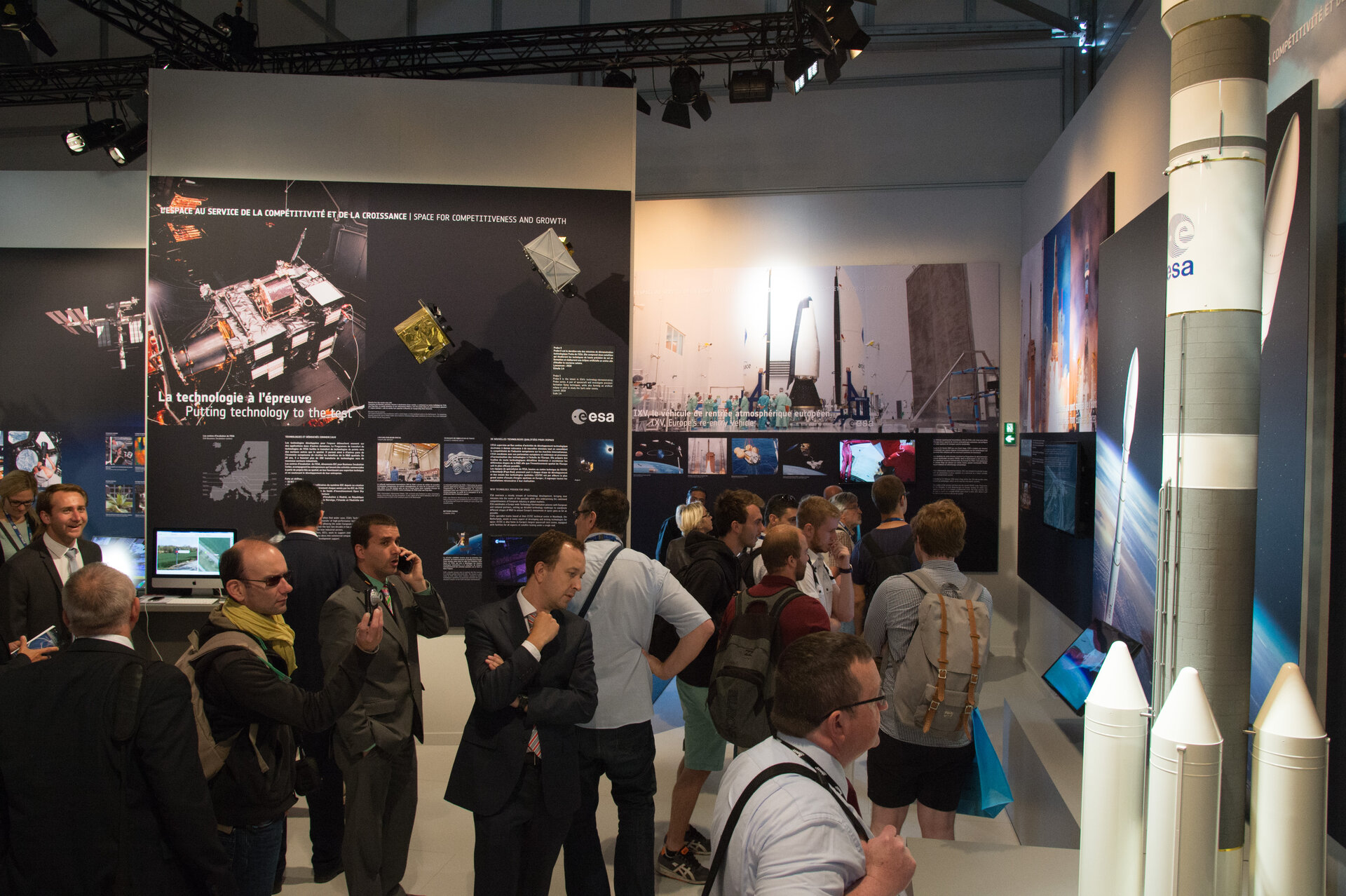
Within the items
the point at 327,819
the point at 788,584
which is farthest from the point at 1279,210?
the point at 327,819

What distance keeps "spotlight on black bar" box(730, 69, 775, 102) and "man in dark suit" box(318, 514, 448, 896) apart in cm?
491

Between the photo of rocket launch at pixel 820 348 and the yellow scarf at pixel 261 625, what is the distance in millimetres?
5449

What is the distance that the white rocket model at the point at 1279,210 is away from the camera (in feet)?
8.24

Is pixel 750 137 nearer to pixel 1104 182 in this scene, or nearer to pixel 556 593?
pixel 1104 182

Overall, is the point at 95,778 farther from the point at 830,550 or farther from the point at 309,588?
the point at 830,550

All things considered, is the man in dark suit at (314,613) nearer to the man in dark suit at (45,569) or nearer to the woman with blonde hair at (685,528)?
the man in dark suit at (45,569)

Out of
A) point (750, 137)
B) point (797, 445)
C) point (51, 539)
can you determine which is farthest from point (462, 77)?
point (51, 539)

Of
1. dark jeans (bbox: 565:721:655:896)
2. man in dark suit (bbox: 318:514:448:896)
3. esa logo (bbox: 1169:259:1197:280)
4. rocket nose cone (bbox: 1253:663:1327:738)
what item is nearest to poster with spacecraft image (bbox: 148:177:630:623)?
man in dark suit (bbox: 318:514:448:896)

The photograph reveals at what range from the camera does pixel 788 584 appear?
10.5 feet

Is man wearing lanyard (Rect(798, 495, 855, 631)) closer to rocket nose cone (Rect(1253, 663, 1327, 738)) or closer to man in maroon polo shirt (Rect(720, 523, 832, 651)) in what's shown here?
man in maroon polo shirt (Rect(720, 523, 832, 651))

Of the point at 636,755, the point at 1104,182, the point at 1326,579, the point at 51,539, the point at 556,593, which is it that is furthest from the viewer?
the point at 1104,182

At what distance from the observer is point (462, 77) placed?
8.01 m

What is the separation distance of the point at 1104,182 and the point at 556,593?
4.15 meters

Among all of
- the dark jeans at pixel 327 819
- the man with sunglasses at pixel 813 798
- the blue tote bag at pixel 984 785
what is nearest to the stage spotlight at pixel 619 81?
the dark jeans at pixel 327 819
